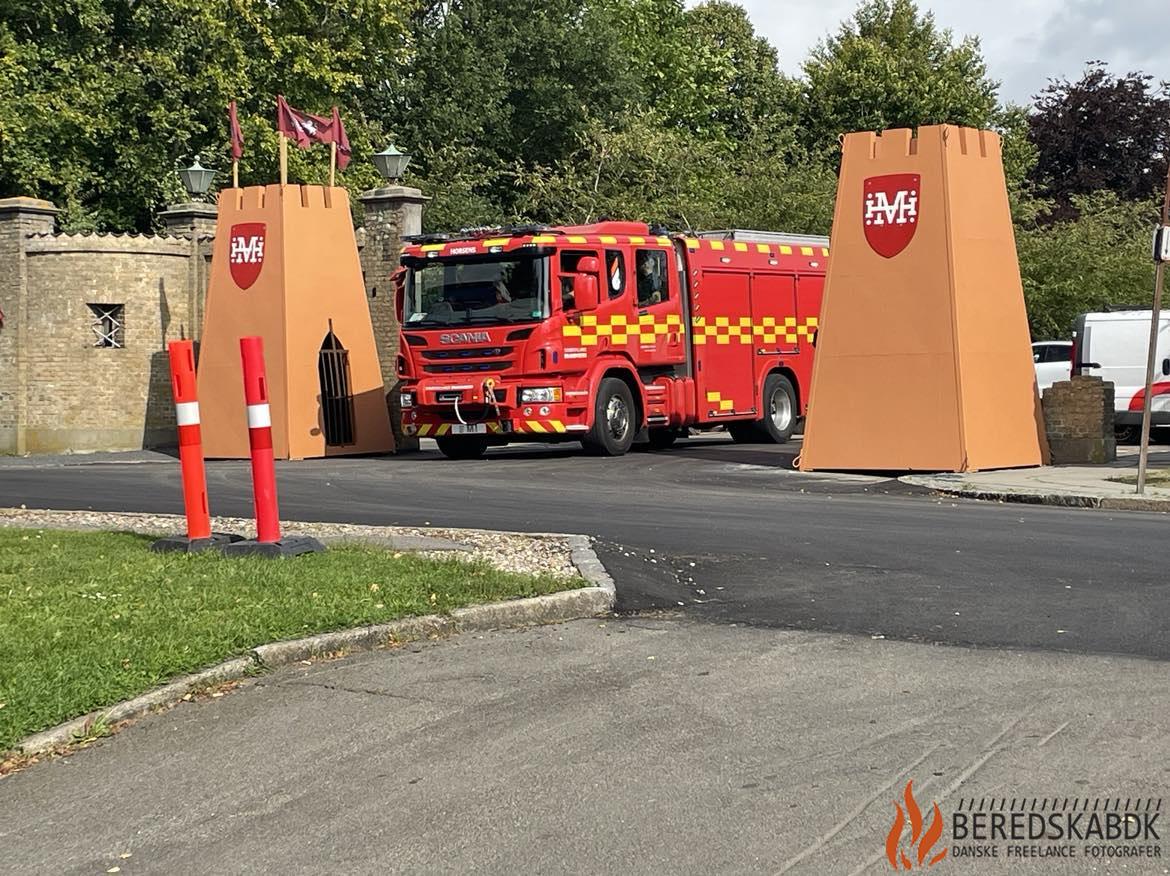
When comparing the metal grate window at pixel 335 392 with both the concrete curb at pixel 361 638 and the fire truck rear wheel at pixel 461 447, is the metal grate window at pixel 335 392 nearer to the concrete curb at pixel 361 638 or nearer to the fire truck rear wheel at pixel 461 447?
the fire truck rear wheel at pixel 461 447

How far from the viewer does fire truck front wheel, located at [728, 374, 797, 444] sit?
26.7 m

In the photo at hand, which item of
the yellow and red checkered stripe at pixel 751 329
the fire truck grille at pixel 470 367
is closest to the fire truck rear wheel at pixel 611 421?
the fire truck grille at pixel 470 367

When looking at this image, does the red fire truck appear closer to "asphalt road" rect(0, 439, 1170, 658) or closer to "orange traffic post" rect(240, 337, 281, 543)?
"asphalt road" rect(0, 439, 1170, 658)

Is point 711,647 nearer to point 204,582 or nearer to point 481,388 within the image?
point 204,582

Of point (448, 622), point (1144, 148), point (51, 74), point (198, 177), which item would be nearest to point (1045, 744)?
point (448, 622)

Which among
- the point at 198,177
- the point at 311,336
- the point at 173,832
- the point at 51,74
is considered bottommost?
the point at 173,832

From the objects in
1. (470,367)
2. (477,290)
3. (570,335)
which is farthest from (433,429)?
(570,335)

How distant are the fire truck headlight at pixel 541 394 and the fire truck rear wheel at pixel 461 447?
211 centimetres

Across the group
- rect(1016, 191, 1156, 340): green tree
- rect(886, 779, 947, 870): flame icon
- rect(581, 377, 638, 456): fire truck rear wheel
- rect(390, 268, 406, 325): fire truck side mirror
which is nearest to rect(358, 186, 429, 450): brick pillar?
rect(390, 268, 406, 325): fire truck side mirror

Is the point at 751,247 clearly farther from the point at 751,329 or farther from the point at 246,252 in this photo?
the point at 246,252

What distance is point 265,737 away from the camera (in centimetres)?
666

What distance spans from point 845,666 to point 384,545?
4858 millimetres

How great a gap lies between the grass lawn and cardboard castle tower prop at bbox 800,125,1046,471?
9829mm

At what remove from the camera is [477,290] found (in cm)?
2328
